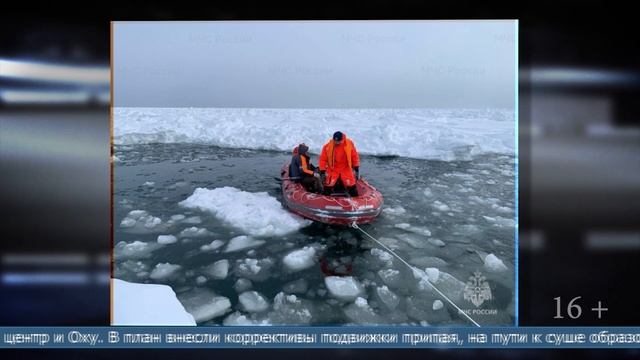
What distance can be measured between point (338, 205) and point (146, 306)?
149 centimetres

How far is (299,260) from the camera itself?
6.72 ft

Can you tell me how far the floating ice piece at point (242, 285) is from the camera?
1933 mm

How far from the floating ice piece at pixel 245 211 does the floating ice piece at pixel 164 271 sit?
1.49ft

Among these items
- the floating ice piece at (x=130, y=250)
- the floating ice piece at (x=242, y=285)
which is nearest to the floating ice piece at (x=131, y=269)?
the floating ice piece at (x=130, y=250)

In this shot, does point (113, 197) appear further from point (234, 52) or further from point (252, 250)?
point (234, 52)

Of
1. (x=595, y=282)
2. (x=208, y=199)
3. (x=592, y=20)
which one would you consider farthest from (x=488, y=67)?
(x=208, y=199)

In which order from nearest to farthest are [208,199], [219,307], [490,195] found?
[219,307]
[490,195]
[208,199]

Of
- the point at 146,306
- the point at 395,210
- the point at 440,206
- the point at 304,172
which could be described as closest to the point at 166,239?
the point at 146,306

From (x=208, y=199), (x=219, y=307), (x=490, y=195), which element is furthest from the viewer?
(x=208, y=199)

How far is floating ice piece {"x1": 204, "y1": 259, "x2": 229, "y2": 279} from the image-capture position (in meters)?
1.99

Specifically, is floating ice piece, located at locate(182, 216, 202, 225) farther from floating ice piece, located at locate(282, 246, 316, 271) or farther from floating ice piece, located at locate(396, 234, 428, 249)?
floating ice piece, located at locate(396, 234, 428, 249)

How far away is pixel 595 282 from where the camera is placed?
6.25 feet

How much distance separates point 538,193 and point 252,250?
6.50ft

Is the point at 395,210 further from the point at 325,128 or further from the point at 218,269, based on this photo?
the point at 218,269
